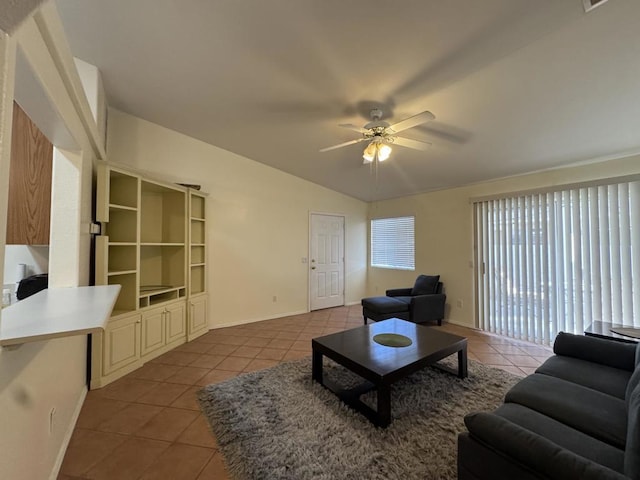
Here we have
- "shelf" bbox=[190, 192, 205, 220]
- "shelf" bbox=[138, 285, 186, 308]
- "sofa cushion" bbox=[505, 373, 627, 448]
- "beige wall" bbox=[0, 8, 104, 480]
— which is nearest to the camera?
"beige wall" bbox=[0, 8, 104, 480]

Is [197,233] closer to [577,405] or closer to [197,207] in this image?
[197,207]

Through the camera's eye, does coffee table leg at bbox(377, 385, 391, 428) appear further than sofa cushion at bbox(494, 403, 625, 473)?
Yes

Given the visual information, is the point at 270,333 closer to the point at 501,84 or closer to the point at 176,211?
the point at 176,211

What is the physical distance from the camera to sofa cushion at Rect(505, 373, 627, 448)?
1275mm

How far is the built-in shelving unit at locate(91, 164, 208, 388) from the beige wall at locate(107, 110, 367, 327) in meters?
0.32

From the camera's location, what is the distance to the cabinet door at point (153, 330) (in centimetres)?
Result: 294

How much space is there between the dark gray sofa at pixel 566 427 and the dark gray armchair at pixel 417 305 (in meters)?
2.09

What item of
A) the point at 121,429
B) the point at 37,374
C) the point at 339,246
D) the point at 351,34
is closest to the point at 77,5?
the point at 351,34

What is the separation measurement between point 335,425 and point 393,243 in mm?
4096

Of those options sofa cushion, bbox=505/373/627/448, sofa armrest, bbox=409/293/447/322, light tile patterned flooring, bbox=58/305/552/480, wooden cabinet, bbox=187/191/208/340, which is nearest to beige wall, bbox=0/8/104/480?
light tile patterned flooring, bbox=58/305/552/480

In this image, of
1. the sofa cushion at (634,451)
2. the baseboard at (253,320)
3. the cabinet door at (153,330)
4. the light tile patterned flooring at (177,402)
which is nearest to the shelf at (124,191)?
the cabinet door at (153,330)

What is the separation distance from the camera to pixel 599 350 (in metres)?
1.93

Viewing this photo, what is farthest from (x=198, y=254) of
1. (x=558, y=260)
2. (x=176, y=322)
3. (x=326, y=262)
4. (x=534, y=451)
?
(x=558, y=260)

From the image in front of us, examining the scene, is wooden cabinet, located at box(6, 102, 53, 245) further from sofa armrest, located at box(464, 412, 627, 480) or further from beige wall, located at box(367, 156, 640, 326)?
beige wall, located at box(367, 156, 640, 326)
